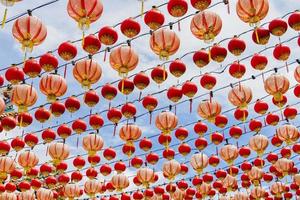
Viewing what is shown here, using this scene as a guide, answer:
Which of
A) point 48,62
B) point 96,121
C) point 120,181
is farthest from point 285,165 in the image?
point 48,62

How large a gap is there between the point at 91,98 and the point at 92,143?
1.85 meters

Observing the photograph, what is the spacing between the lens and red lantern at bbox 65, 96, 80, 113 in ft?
32.5

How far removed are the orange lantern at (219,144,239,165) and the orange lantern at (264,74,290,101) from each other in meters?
2.91

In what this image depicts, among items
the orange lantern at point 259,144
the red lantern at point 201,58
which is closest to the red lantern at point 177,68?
the red lantern at point 201,58

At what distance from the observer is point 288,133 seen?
10797 millimetres

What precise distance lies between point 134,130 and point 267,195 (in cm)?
544

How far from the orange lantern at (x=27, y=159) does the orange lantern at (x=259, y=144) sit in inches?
219

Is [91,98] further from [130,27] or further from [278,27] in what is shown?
[278,27]

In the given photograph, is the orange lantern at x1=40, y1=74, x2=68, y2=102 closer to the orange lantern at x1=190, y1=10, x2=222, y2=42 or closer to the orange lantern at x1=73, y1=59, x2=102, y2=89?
the orange lantern at x1=73, y1=59, x2=102, y2=89

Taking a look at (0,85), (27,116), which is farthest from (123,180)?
(0,85)

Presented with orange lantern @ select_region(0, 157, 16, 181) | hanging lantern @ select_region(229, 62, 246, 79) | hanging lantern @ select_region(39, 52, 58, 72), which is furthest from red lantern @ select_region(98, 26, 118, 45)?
orange lantern @ select_region(0, 157, 16, 181)

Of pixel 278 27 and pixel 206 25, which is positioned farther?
pixel 278 27

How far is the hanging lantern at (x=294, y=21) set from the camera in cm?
785

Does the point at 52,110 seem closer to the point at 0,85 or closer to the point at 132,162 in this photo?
the point at 0,85
